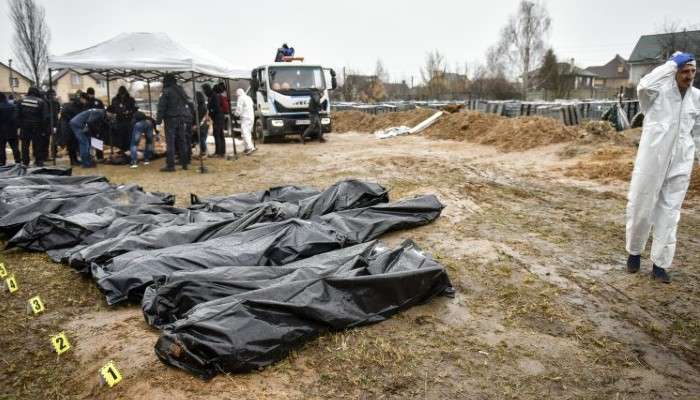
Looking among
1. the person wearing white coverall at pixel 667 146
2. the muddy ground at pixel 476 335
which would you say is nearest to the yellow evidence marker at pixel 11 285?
the muddy ground at pixel 476 335

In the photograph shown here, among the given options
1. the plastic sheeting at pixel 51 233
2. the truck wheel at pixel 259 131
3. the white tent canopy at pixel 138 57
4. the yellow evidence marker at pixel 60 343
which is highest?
the white tent canopy at pixel 138 57

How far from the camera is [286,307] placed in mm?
3006

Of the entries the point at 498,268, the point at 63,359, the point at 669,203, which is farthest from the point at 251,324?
the point at 669,203

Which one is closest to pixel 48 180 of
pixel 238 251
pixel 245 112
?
pixel 238 251

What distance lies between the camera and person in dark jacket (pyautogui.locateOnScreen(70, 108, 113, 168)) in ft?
36.2

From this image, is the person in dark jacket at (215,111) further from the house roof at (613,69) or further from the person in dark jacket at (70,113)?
the house roof at (613,69)

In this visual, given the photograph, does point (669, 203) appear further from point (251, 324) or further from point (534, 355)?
point (251, 324)

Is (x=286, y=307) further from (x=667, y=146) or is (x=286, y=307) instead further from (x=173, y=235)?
(x=667, y=146)

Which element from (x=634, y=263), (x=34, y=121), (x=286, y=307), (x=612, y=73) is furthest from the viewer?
(x=612, y=73)

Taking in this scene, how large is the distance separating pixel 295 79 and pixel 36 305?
13.0 metres

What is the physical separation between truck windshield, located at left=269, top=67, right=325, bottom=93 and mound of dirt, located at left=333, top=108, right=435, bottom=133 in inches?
229

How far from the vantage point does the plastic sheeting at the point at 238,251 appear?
390 centimetres

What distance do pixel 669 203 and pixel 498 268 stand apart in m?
1.51

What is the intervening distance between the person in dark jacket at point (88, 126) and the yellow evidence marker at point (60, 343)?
9130 millimetres
